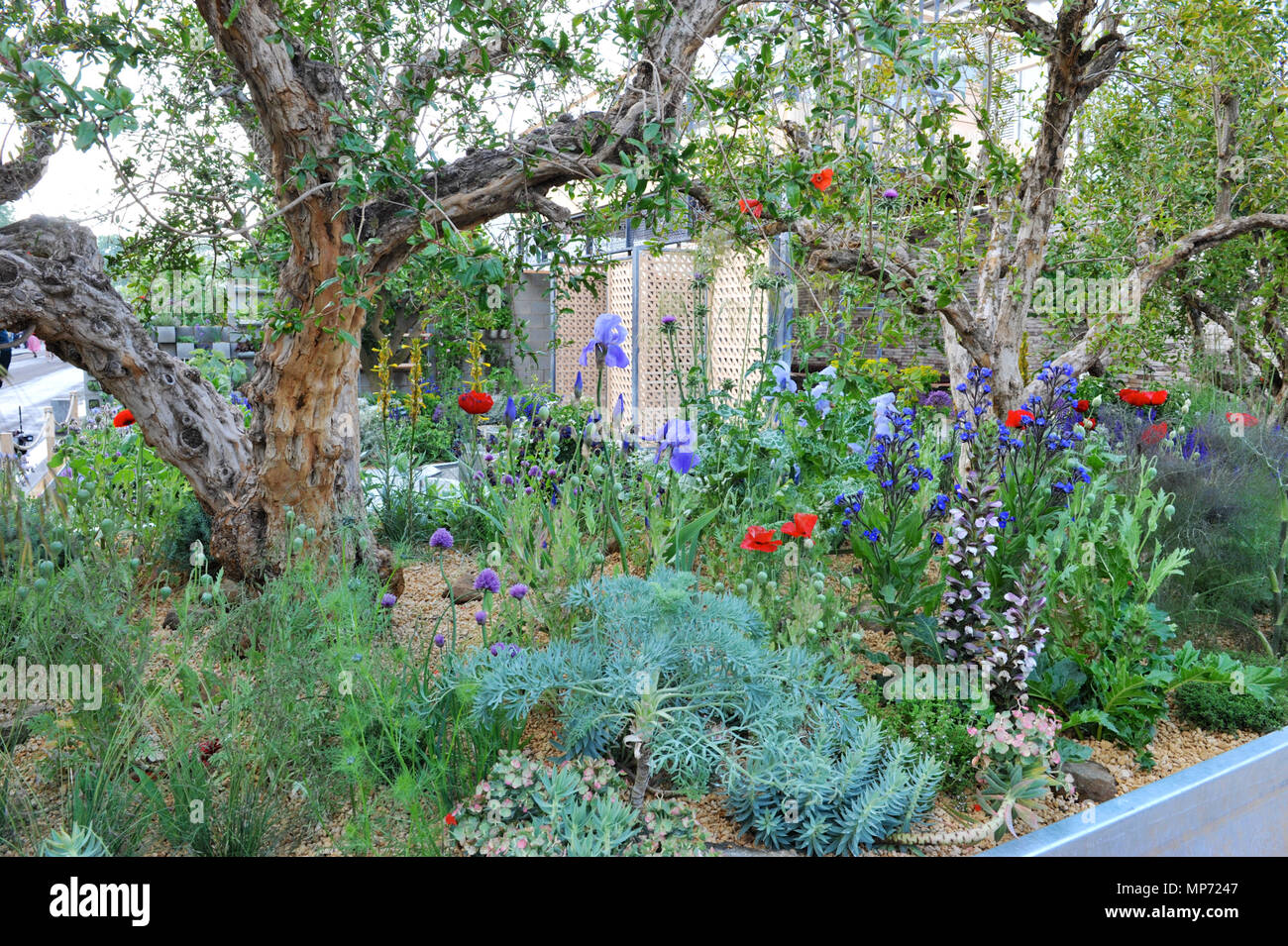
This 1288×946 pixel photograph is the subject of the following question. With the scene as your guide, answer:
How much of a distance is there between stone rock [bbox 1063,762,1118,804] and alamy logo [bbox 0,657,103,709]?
7.46 feet

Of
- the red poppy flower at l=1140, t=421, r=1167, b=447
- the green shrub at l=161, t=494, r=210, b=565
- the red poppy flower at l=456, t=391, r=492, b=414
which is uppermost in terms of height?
the red poppy flower at l=456, t=391, r=492, b=414

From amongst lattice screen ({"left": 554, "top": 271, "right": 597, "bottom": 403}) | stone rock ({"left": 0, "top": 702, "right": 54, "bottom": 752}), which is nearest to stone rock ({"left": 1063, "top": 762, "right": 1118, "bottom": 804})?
stone rock ({"left": 0, "top": 702, "right": 54, "bottom": 752})

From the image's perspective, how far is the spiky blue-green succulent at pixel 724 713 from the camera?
1781 millimetres

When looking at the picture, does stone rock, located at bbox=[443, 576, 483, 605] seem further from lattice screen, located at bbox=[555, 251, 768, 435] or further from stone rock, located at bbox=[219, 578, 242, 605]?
lattice screen, located at bbox=[555, 251, 768, 435]

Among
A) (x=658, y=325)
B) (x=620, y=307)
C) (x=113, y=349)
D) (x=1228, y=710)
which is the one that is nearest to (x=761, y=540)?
(x=1228, y=710)

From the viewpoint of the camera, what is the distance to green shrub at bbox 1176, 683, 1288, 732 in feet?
8.32

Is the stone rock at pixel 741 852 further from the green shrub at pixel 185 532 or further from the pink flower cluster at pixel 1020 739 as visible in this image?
the green shrub at pixel 185 532

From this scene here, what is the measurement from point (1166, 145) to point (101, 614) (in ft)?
19.4

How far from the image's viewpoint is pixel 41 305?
252 cm

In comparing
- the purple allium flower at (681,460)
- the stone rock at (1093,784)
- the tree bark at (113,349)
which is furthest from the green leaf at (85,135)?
the stone rock at (1093,784)

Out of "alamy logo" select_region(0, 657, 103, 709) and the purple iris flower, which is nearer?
"alamy logo" select_region(0, 657, 103, 709)

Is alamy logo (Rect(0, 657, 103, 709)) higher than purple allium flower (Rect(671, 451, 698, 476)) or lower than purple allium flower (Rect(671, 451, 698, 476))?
lower
